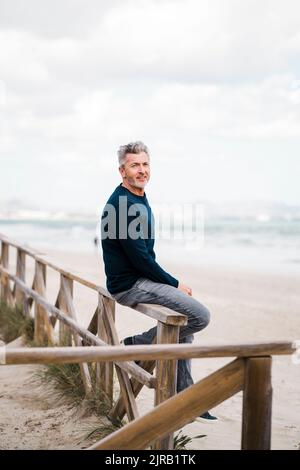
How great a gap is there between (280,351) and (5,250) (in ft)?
22.5

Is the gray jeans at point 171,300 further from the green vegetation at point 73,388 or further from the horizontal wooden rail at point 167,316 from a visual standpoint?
the green vegetation at point 73,388

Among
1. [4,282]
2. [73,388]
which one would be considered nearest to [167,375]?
[73,388]

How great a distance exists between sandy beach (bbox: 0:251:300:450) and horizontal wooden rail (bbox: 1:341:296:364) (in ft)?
0.32

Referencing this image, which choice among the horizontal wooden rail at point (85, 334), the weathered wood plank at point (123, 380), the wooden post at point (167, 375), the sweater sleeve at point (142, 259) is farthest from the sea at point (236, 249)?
the wooden post at point (167, 375)

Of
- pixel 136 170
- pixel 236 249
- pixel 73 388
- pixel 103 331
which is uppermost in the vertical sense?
pixel 136 170

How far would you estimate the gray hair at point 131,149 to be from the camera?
13.5 ft

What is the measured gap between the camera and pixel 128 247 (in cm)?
386

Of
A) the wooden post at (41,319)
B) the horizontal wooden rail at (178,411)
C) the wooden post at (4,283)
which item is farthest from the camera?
the wooden post at (4,283)

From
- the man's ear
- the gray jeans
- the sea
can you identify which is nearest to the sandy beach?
the gray jeans

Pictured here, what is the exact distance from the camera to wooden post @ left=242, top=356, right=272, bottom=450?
2.78 metres

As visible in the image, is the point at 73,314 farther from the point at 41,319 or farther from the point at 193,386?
the point at 193,386

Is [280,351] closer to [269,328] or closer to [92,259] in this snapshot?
[269,328]

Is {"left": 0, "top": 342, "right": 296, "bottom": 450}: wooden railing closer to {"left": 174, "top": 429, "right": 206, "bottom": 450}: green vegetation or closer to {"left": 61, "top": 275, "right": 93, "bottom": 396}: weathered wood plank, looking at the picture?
Answer: {"left": 174, "top": 429, "right": 206, "bottom": 450}: green vegetation

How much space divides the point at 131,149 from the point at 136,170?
0.51 feet
